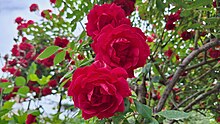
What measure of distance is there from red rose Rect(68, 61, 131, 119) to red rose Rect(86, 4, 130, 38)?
0.09 meters

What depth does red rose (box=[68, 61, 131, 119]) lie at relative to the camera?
1.47 ft

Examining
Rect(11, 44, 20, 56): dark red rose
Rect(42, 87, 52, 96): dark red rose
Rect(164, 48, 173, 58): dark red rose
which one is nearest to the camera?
Rect(164, 48, 173, 58): dark red rose

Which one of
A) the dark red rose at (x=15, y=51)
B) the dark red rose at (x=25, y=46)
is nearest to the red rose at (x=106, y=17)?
the dark red rose at (x=25, y=46)

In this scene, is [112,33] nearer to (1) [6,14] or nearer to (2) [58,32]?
(2) [58,32]

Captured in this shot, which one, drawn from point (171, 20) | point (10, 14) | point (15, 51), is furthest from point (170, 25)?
point (10, 14)

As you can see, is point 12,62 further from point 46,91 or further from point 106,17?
point 106,17

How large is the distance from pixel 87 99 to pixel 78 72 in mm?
35

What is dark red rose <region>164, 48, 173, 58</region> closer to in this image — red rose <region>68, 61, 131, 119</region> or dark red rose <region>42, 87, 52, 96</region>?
dark red rose <region>42, 87, 52, 96</region>

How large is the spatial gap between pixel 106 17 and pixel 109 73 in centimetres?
11

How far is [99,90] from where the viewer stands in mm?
457

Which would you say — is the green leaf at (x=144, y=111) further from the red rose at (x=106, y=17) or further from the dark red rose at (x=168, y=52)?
the dark red rose at (x=168, y=52)

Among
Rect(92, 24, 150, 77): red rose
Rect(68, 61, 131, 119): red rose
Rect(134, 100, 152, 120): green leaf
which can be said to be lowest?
Rect(134, 100, 152, 120): green leaf

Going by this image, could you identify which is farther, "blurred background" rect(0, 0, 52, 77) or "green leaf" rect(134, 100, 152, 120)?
"blurred background" rect(0, 0, 52, 77)

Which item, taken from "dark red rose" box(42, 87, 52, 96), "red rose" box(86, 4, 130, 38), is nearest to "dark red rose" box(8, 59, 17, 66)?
"dark red rose" box(42, 87, 52, 96)
